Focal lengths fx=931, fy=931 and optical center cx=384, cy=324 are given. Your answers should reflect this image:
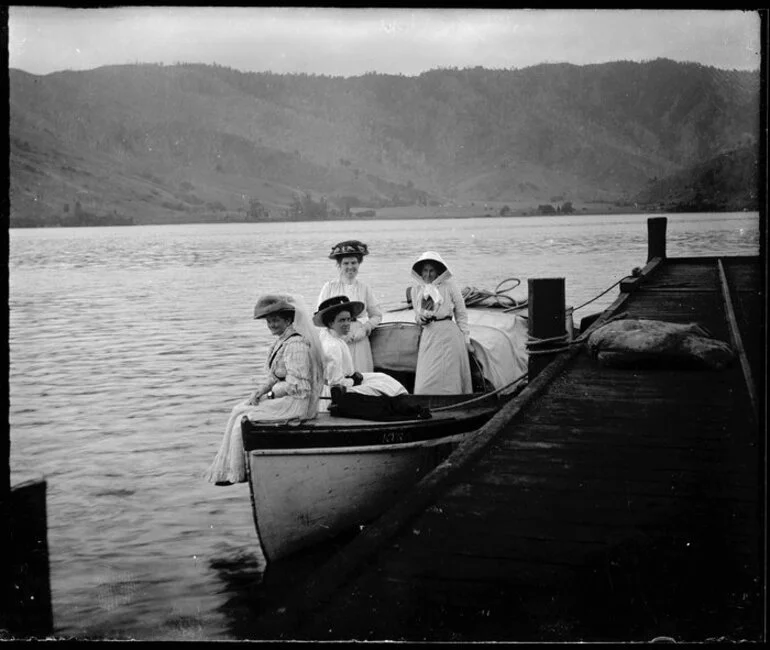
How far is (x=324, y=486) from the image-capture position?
7.37m

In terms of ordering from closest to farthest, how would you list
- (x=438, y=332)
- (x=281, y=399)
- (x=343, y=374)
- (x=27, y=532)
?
(x=27, y=532)
(x=281, y=399)
(x=343, y=374)
(x=438, y=332)

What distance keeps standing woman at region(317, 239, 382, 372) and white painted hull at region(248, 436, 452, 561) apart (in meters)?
1.96

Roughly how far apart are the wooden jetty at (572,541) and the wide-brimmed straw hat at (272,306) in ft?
5.40

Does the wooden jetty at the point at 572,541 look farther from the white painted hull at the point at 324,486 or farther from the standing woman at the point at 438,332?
A: the standing woman at the point at 438,332

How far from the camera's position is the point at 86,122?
13962 centimetres

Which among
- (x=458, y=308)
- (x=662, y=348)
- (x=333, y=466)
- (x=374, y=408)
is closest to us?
(x=333, y=466)

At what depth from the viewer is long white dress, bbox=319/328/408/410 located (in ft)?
25.7

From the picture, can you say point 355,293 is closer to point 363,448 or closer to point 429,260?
point 429,260

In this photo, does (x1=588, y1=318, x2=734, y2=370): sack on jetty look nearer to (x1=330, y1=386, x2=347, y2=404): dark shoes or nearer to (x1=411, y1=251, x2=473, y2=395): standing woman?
(x1=411, y1=251, x2=473, y2=395): standing woman

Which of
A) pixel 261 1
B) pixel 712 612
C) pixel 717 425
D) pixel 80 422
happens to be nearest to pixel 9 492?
pixel 261 1

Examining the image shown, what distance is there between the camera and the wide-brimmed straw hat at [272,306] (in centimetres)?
661

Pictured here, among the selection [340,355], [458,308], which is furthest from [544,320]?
[340,355]

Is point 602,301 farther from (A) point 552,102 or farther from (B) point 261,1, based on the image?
(B) point 261,1

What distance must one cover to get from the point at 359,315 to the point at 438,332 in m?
0.83
